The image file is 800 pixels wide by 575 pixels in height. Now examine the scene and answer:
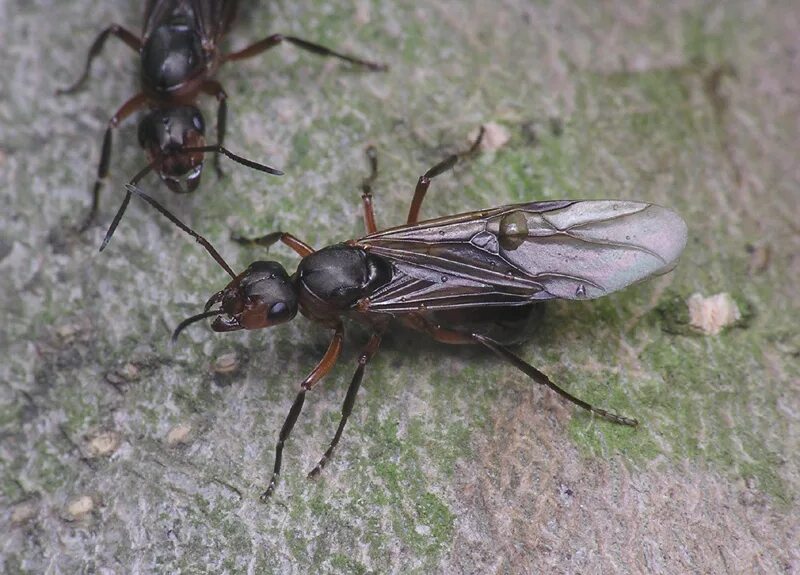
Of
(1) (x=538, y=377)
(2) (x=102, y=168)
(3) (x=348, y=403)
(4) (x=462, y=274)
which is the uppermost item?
(2) (x=102, y=168)

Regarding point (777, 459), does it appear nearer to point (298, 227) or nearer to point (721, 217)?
point (721, 217)

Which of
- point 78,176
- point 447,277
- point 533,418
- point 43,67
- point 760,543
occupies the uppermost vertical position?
point 43,67

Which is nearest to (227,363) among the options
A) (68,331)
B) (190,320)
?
(190,320)

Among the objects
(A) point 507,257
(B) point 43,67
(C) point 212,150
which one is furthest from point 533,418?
(B) point 43,67

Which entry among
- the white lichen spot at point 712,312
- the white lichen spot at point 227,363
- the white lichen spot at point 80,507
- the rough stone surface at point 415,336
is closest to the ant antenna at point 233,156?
the rough stone surface at point 415,336

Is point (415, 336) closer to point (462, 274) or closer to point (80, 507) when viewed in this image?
point (462, 274)

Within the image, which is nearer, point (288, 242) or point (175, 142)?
point (288, 242)

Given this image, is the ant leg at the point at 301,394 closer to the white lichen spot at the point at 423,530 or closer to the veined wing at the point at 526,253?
the veined wing at the point at 526,253
